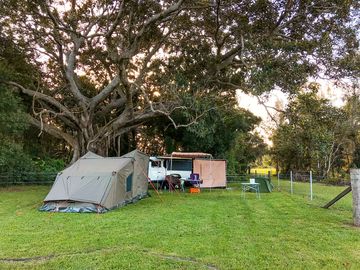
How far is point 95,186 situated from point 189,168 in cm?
874

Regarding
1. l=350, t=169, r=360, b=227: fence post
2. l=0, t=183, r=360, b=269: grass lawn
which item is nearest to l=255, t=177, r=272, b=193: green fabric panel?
l=0, t=183, r=360, b=269: grass lawn

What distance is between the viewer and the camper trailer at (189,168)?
17.0 metres

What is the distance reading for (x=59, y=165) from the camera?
20422 millimetres

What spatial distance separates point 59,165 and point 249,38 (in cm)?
1401

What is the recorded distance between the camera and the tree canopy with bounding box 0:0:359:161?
36.5ft

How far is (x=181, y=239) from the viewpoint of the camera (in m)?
5.81

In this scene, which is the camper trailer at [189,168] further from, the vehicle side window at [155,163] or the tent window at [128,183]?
the tent window at [128,183]

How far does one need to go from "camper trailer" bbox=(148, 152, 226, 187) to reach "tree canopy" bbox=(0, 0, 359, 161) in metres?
2.45

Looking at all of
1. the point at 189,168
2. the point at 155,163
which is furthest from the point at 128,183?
the point at 189,168

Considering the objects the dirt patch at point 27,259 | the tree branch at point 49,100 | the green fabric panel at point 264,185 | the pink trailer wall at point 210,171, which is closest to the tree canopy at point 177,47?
the tree branch at point 49,100

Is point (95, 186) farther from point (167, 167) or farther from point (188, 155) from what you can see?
point (167, 167)

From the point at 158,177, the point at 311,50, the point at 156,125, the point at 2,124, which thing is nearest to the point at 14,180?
the point at 2,124

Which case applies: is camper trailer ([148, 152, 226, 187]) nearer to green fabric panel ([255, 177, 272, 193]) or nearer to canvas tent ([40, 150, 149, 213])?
green fabric panel ([255, 177, 272, 193])

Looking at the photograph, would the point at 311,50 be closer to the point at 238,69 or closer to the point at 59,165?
the point at 238,69
